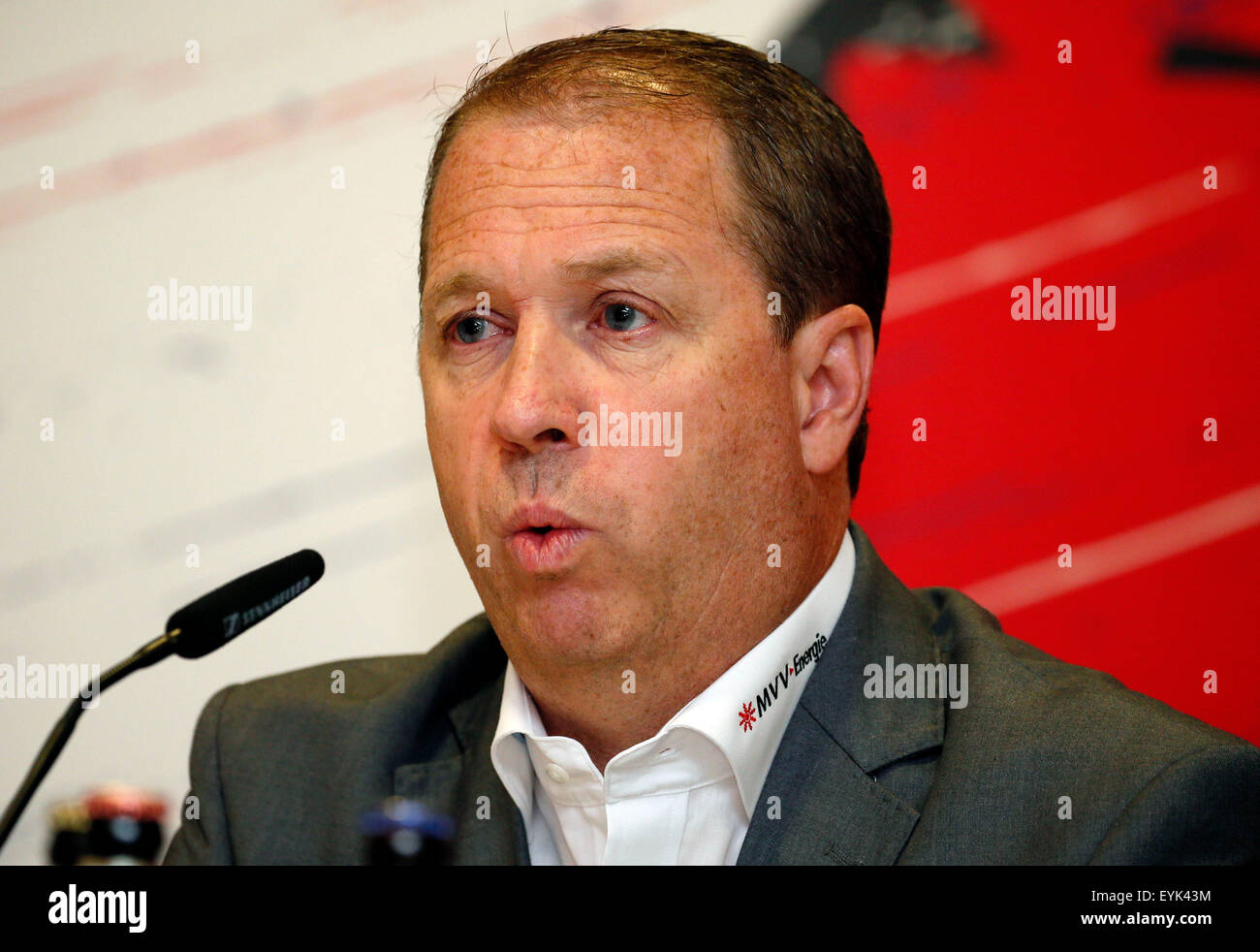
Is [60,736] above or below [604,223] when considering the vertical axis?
below

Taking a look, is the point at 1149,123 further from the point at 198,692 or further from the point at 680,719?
the point at 198,692

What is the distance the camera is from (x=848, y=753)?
187 centimetres

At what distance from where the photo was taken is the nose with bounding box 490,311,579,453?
1771 mm

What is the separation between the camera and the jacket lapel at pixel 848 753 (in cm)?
179

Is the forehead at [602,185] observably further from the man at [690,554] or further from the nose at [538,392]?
the nose at [538,392]

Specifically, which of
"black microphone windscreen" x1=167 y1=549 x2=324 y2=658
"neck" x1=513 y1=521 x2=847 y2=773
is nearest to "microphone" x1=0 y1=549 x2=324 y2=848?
"black microphone windscreen" x1=167 y1=549 x2=324 y2=658

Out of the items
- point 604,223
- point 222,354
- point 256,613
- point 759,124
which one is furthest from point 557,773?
point 222,354

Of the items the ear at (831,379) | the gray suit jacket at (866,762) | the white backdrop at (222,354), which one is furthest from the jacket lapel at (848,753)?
the white backdrop at (222,354)

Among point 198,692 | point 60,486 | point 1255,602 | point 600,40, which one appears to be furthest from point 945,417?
point 60,486

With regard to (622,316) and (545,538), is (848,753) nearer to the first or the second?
(545,538)

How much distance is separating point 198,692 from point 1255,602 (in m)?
2.29

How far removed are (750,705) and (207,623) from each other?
31.4 inches

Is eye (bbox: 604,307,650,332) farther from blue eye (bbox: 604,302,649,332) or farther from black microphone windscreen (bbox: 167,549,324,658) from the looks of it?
black microphone windscreen (bbox: 167,549,324,658)

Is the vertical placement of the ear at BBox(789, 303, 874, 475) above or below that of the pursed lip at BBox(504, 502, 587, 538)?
above
